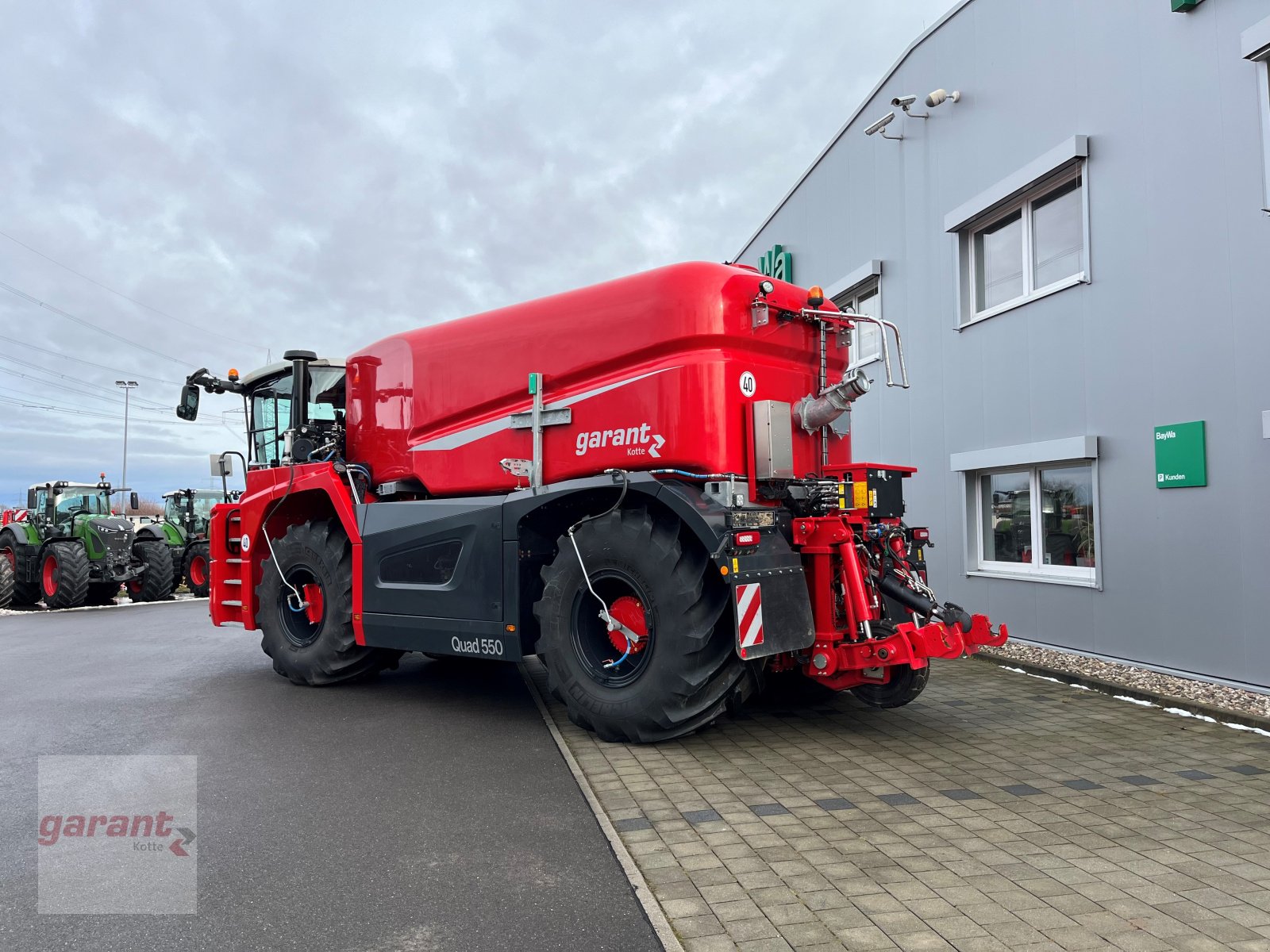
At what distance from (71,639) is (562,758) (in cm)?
938

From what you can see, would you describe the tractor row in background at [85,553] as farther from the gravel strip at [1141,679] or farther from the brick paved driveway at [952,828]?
the gravel strip at [1141,679]

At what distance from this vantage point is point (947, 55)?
10.2 meters

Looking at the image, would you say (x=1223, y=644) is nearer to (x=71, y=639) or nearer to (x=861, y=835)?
(x=861, y=835)

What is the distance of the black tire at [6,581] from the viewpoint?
17266mm

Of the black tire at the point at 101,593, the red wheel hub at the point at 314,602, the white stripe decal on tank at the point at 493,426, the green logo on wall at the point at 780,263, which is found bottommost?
the black tire at the point at 101,593

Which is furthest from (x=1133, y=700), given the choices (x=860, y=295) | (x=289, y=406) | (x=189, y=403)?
(x=189, y=403)

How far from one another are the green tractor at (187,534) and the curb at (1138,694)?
45.4 ft

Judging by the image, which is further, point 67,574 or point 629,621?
point 67,574

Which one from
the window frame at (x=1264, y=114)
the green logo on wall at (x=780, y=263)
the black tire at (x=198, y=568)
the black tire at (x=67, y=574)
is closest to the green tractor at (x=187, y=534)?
the black tire at (x=198, y=568)

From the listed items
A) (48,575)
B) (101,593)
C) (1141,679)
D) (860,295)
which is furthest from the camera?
(101,593)

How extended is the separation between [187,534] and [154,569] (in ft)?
13.3

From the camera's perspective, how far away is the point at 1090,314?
813cm

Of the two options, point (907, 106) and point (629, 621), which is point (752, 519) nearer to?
point (629, 621)

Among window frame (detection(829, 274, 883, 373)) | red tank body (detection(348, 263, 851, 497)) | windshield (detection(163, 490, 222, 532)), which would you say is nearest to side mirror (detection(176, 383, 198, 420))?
red tank body (detection(348, 263, 851, 497))
